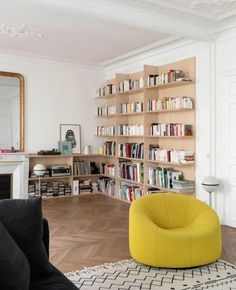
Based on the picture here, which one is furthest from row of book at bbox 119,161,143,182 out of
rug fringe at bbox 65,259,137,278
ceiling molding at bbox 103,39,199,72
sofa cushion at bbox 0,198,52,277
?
sofa cushion at bbox 0,198,52,277

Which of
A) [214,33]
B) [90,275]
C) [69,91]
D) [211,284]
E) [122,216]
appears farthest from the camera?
[69,91]

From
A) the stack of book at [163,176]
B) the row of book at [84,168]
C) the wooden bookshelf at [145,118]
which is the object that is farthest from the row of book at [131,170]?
the row of book at [84,168]

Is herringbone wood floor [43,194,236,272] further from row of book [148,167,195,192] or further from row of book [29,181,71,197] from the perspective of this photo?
row of book [148,167,195,192]

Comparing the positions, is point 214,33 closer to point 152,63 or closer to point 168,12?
point 168,12

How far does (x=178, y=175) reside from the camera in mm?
5586

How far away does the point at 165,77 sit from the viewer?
18.8 ft

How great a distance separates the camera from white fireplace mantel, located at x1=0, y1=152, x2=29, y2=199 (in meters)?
6.62

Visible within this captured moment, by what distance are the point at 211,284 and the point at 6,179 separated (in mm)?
4861

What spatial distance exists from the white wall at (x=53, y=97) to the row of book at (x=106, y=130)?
0.17 meters

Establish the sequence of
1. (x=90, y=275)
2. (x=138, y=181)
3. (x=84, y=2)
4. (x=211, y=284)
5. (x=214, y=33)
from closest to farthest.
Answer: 1. (x=211, y=284)
2. (x=90, y=275)
3. (x=84, y=2)
4. (x=214, y=33)
5. (x=138, y=181)

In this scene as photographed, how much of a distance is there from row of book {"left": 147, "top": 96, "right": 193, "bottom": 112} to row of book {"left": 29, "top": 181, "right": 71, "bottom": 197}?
Answer: 2613 millimetres

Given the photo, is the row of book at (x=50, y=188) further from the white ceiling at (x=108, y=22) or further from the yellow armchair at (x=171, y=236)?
the yellow armchair at (x=171, y=236)

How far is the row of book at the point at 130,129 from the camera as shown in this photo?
6414mm

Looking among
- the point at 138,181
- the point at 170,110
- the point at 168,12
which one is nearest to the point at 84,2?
the point at 168,12
